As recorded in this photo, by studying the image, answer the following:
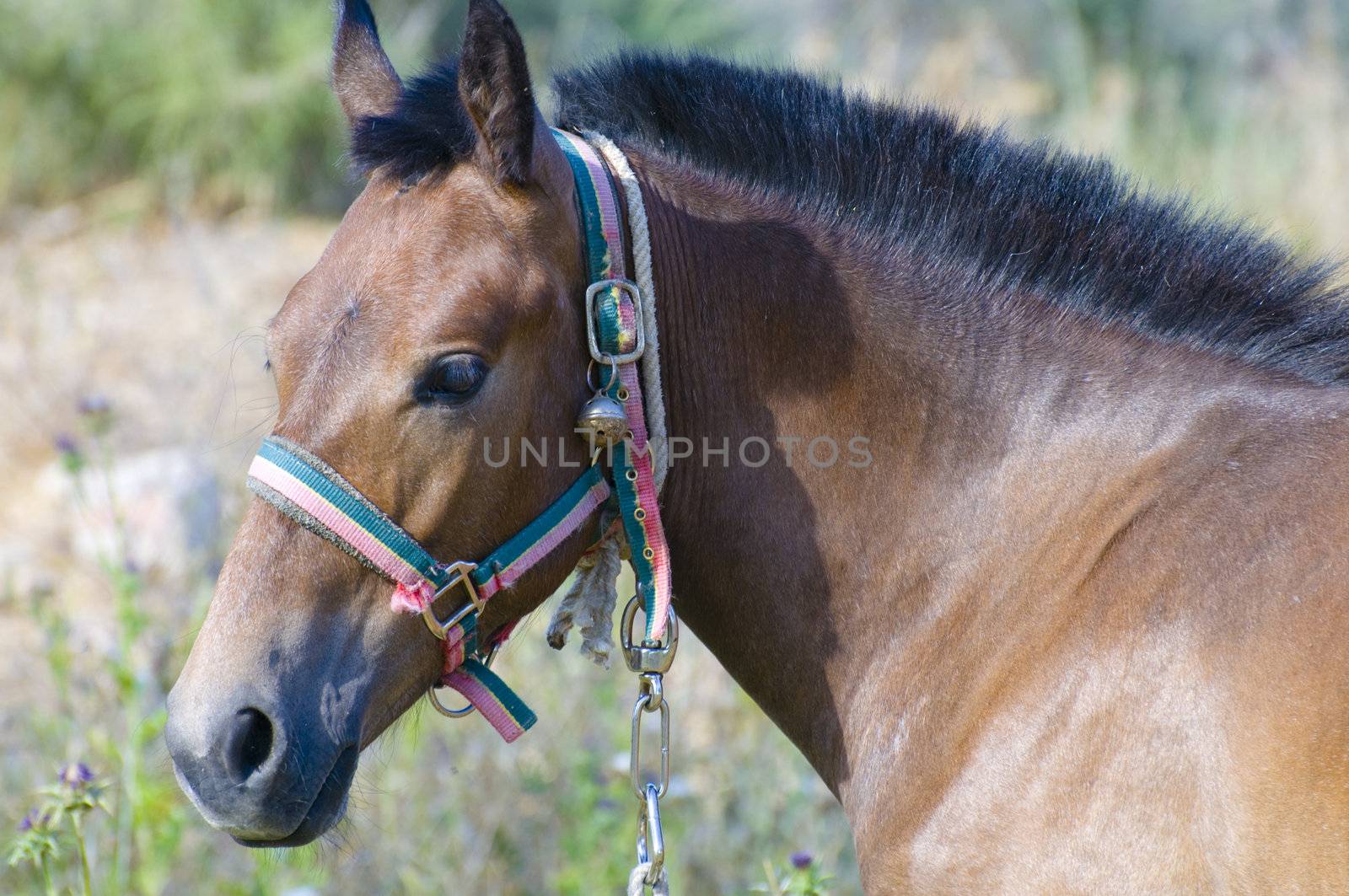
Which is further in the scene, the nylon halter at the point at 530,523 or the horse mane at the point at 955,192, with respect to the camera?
the horse mane at the point at 955,192

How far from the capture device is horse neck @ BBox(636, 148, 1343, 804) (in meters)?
2.05

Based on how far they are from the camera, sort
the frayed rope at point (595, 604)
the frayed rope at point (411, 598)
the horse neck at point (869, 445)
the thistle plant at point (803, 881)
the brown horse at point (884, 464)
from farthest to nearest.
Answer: the thistle plant at point (803, 881) < the frayed rope at point (595, 604) < the horse neck at point (869, 445) < the frayed rope at point (411, 598) < the brown horse at point (884, 464)

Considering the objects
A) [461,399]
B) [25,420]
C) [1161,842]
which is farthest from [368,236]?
[25,420]

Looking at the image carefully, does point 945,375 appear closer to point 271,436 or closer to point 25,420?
point 271,436

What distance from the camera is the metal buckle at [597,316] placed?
78.7 inches

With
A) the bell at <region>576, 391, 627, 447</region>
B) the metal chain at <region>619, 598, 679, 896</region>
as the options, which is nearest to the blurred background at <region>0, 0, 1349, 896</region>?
the metal chain at <region>619, 598, 679, 896</region>

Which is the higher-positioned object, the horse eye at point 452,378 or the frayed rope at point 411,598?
the horse eye at point 452,378

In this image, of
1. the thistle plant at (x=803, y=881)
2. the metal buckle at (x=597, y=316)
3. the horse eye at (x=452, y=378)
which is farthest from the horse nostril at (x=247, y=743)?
the thistle plant at (x=803, y=881)

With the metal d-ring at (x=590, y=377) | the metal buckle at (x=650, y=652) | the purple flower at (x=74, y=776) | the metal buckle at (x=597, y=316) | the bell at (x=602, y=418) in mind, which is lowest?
the purple flower at (x=74, y=776)

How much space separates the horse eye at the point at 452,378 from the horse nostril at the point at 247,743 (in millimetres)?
573

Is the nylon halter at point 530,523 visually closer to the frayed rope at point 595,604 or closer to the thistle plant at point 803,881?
the frayed rope at point 595,604

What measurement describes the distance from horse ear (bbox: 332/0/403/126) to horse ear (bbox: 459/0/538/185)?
0.40 metres

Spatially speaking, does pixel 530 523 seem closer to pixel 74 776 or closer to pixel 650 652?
pixel 650 652

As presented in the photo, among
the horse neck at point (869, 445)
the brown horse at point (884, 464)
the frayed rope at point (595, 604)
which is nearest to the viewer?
the brown horse at point (884, 464)
